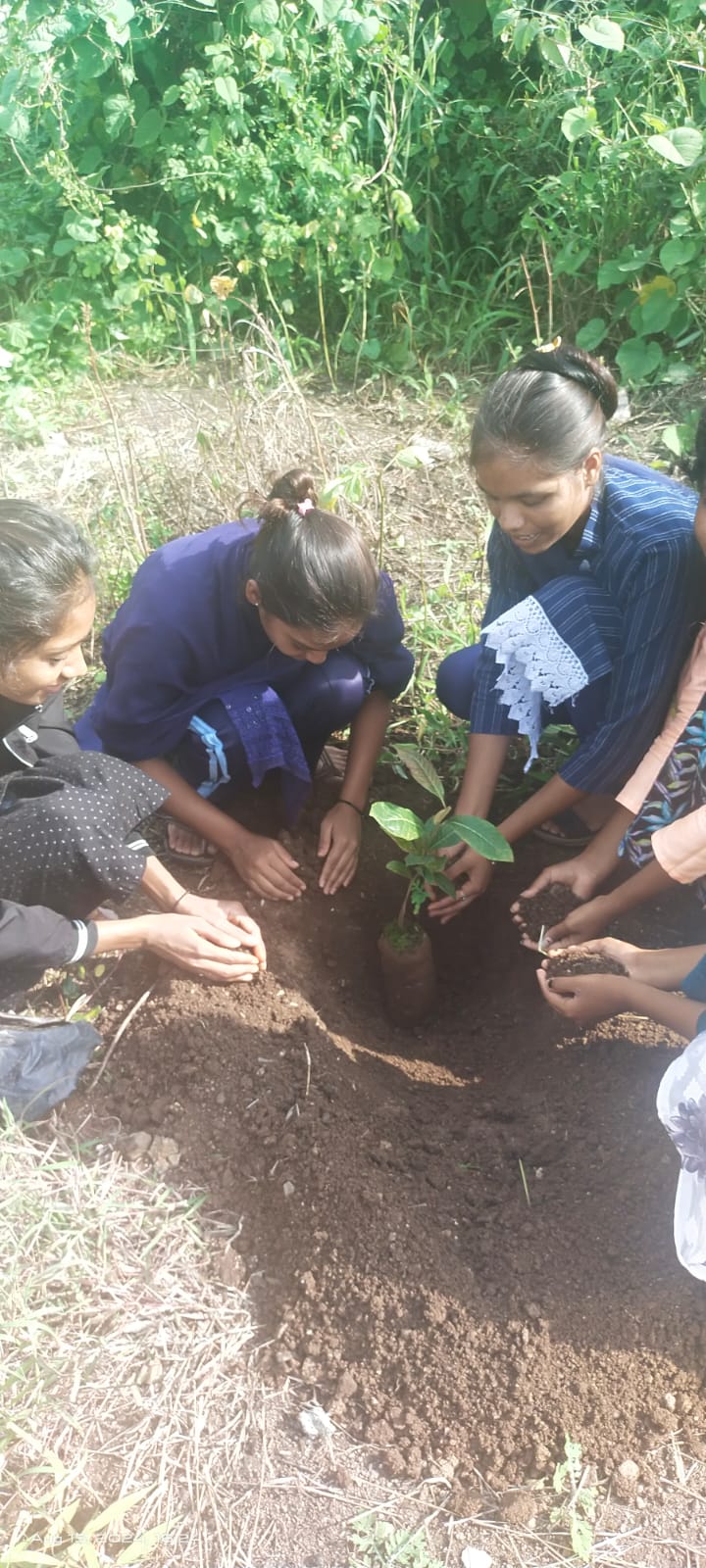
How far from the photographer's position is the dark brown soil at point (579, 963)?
6.81 ft

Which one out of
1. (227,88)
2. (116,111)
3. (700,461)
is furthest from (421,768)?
(116,111)

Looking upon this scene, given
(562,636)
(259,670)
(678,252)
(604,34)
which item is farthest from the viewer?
(678,252)

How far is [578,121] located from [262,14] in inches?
42.0

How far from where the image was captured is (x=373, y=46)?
140 inches

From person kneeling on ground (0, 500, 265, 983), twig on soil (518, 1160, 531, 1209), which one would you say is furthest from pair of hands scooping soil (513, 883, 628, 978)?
person kneeling on ground (0, 500, 265, 983)

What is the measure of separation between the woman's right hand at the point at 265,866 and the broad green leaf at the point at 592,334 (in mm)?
2199

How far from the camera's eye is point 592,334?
3.59 meters

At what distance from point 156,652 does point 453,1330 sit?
1.38m

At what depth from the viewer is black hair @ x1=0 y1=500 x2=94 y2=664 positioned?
1869mm

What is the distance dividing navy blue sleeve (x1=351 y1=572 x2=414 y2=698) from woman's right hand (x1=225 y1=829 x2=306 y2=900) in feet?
1.54

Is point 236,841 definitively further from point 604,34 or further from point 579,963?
point 604,34

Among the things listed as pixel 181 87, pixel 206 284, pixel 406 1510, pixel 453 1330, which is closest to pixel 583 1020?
pixel 453 1330

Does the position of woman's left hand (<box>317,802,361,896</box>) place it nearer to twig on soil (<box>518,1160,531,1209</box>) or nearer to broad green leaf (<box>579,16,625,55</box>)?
twig on soil (<box>518,1160,531,1209</box>)

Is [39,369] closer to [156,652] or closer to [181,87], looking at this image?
[181,87]
